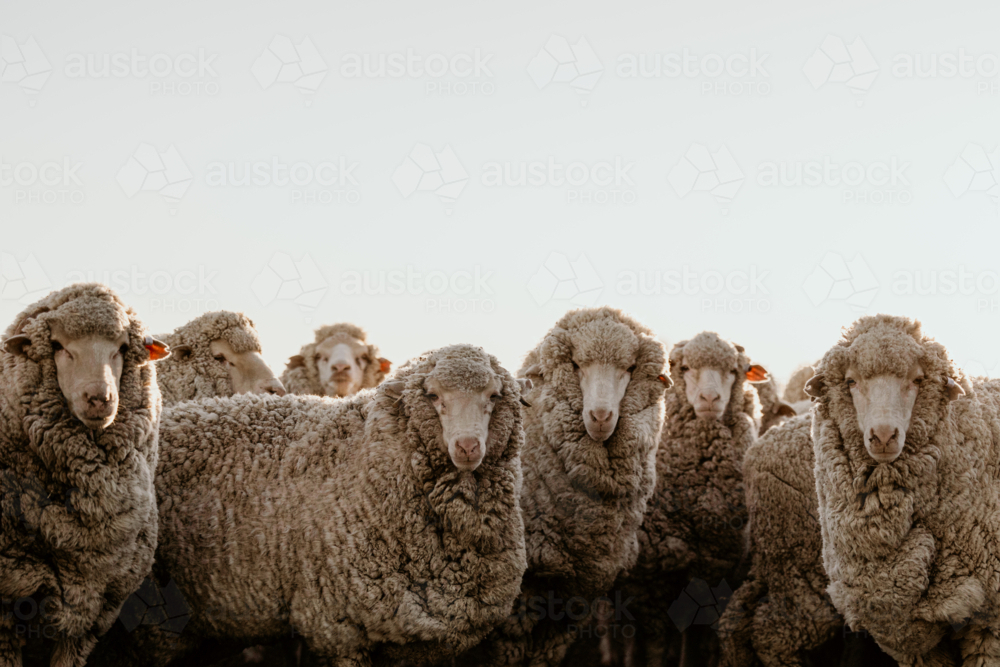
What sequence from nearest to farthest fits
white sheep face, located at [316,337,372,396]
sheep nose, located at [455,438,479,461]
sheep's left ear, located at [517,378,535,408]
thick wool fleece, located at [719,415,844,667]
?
sheep nose, located at [455,438,479,461] < sheep's left ear, located at [517,378,535,408] < thick wool fleece, located at [719,415,844,667] < white sheep face, located at [316,337,372,396]

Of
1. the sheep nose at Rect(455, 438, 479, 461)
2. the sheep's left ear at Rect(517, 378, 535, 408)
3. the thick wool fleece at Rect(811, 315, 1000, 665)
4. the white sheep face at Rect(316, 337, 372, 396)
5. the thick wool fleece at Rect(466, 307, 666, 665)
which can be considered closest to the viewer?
the thick wool fleece at Rect(811, 315, 1000, 665)

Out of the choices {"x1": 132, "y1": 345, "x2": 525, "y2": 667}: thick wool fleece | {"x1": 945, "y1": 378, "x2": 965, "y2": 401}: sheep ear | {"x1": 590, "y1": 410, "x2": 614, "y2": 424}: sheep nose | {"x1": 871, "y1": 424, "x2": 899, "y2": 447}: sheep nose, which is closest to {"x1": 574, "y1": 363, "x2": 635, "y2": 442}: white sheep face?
{"x1": 590, "y1": 410, "x2": 614, "y2": 424}: sheep nose

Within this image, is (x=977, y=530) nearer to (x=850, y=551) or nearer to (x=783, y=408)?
(x=850, y=551)

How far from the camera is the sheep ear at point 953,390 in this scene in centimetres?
580

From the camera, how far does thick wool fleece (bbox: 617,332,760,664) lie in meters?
7.69

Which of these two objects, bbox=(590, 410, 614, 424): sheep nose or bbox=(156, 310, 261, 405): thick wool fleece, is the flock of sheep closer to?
bbox=(590, 410, 614, 424): sheep nose

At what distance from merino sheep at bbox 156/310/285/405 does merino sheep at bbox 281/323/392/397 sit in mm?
1517

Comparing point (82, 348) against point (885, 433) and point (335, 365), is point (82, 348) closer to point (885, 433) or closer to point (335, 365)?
point (885, 433)

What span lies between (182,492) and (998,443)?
4991 millimetres

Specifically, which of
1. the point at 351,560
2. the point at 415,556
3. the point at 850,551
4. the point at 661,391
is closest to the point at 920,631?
the point at 850,551

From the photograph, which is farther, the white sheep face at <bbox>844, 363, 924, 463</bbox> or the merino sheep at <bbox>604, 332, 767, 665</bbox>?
the merino sheep at <bbox>604, 332, 767, 665</bbox>

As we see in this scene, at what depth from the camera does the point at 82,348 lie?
534 centimetres

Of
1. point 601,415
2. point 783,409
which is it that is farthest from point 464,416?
point 783,409

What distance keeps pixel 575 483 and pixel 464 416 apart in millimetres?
1569
